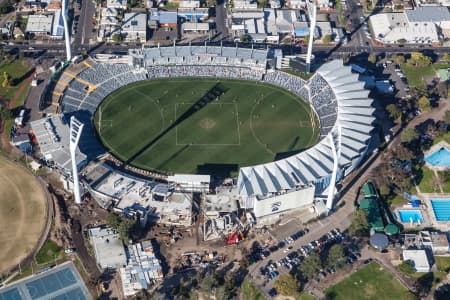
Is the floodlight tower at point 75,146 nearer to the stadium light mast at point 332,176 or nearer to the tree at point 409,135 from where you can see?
the stadium light mast at point 332,176

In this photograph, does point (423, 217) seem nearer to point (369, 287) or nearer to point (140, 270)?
point (369, 287)

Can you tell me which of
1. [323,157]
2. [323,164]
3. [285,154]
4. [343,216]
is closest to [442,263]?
[343,216]

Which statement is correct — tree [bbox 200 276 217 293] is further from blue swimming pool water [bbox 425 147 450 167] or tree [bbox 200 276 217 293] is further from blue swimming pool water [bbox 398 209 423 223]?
blue swimming pool water [bbox 425 147 450 167]

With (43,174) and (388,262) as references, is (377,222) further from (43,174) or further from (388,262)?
(43,174)

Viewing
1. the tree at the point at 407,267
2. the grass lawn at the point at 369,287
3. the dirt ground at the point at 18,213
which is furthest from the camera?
the dirt ground at the point at 18,213

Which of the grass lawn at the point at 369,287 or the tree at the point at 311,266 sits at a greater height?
the tree at the point at 311,266

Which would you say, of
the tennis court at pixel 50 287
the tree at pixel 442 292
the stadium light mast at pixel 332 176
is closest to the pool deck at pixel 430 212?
the tree at pixel 442 292

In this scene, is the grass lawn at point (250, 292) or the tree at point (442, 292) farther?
the tree at point (442, 292)
